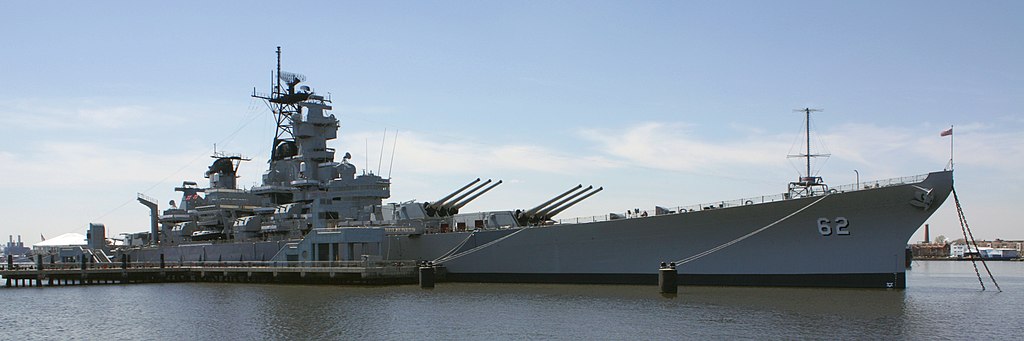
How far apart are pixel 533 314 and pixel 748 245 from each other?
9.35 metres

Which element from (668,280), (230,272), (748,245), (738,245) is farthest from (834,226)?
(230,272)

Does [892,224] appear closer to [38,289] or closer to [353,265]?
[353,265]

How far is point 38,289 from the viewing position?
143 ft

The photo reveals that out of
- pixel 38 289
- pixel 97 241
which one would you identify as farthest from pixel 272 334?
pixel 97 241

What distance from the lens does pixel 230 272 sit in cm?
4422

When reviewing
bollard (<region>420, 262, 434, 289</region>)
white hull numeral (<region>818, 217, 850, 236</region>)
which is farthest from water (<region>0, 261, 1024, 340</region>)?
white hull numeral (<region>818, 217, 850, 236</region>)

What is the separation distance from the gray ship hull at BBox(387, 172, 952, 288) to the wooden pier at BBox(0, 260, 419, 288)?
4575 mm

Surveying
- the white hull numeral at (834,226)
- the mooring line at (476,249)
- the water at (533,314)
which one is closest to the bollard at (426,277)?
the water at (533,314)

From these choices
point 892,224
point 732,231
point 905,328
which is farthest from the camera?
point 732,231

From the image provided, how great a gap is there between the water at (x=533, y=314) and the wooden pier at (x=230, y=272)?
263 centimetres

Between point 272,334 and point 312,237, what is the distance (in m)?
17.4

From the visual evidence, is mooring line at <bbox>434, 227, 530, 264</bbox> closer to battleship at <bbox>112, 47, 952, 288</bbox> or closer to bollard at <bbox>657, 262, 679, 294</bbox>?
battleship at <bbox>112, 47, 952, 288</bbox>

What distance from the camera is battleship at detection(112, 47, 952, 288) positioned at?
29.3 metres

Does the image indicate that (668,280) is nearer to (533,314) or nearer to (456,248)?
(533,314)
